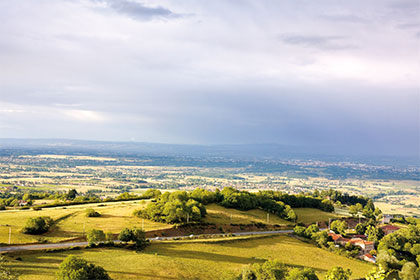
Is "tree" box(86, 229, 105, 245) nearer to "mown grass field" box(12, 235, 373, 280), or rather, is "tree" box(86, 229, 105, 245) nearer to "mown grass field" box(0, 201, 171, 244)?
"mown grass field" box(12, 235, 373, 280)

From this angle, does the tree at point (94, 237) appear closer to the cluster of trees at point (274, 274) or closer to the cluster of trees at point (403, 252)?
the cluster of trees at point (274, 274)

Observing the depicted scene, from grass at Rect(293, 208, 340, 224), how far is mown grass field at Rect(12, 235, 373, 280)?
22302 millimetres

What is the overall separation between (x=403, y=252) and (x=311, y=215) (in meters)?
25.7

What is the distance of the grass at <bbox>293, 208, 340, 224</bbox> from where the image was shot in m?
84.8

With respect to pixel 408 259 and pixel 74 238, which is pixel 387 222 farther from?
pixel 74 238

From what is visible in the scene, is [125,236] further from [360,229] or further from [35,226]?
[360,229]

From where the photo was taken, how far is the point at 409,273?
2040 inches

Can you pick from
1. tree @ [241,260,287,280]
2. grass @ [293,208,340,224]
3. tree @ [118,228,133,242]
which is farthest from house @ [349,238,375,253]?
tree @ [118,228,133,242]

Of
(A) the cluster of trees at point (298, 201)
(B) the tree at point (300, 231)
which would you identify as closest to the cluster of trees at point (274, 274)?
(B) the tree at point (300, 231)

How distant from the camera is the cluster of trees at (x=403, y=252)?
52469mm

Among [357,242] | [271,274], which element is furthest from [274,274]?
[357,242]

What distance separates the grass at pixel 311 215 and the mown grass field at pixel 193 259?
22302 millimetres

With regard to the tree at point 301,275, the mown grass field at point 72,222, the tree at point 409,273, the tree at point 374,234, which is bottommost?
the tree at point 409,273

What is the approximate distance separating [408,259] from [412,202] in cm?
12487
